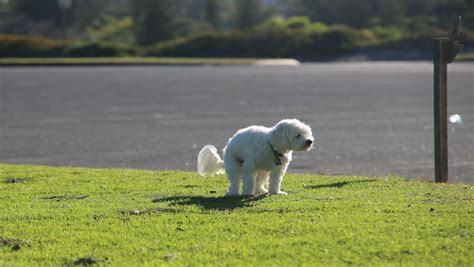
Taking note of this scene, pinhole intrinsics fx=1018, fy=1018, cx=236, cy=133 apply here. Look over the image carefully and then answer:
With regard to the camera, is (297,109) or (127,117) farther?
(297,109)

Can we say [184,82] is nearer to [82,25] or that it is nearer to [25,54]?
[25,54]

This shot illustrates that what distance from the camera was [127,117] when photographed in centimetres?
2792

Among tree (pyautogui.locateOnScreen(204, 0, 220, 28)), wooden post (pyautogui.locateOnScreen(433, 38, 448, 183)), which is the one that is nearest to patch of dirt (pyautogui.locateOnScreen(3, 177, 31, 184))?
wooden post (pyautogui.locateOnScreen(433, 38, 448, 183))

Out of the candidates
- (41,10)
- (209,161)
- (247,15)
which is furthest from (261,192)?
(41,10)

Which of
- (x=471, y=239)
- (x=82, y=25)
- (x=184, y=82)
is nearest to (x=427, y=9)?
(x=82, y=25)

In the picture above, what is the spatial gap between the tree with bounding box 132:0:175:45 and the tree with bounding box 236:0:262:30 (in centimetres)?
1196

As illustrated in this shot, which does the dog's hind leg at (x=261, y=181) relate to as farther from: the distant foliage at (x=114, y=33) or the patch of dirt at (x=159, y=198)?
the distant foliage at (x=114, y=33)

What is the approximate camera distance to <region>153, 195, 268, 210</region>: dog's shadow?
10686 millimetres

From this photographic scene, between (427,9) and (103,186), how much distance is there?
96.6 meters

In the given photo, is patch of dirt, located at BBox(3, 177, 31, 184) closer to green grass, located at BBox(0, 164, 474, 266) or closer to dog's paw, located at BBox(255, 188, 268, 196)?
green grass, located at BBox(0, 164, 474, 266)

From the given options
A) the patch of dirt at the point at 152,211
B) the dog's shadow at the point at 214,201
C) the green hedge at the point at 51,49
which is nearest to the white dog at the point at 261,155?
the dog's shadow at the point at 214,201

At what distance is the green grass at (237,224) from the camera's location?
8.09m

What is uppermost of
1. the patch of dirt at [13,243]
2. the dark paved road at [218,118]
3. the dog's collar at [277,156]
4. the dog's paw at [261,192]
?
the dog's collar at [277,156]

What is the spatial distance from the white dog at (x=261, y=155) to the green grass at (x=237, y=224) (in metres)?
0.32
